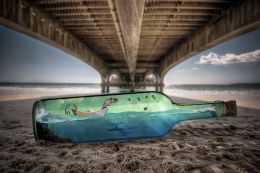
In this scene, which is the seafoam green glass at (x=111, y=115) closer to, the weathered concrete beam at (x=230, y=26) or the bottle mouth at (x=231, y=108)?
the bottle mouth at (x=231, y=108)

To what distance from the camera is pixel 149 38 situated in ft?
24.4

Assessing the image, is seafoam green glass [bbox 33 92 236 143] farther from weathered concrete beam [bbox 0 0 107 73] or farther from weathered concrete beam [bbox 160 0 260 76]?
weathered concrete beam [bbox 0 0 107 73]

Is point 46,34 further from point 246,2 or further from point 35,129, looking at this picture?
point 246,2

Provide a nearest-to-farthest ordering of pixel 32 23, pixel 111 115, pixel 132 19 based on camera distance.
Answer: pixel 111 115 → pixel 132 19 → pixel 32 23

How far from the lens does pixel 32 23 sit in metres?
4.54

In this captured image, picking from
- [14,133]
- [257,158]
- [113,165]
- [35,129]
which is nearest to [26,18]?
[14,133]

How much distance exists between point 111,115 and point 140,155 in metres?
0.94

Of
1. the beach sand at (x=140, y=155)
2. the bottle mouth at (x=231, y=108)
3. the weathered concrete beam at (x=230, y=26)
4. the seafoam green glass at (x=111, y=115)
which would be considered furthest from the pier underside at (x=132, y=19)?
the bottle mouth at (x=231, y=108)

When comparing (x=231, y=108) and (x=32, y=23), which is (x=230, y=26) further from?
(x=32, y=23)

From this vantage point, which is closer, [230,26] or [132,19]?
[132,19]

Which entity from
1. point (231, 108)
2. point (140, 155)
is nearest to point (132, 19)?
point (140, 155)

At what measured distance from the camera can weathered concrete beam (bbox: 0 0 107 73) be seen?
3740 mm

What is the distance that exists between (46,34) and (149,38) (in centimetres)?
455

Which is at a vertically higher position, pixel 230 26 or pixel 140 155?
pixel 230 26
